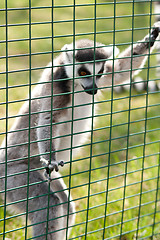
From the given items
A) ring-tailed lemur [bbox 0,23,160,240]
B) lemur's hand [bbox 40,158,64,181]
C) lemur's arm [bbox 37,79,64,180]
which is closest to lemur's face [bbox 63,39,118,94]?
ring-tailed lemur [bbox 0,23,160,240]

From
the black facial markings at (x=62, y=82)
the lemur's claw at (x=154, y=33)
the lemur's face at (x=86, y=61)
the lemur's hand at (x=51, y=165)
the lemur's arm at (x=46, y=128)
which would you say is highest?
the lemur's claw at (x=154, y=33)

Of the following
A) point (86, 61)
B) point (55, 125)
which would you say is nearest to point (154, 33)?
point (86, 61)

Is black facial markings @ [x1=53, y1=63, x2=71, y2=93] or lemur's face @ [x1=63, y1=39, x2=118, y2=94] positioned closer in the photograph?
lemur's face @ [x1=63, y1=39, x2=118, y2=94]

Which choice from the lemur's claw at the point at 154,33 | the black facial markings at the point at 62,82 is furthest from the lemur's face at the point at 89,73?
the lemur's claw at the point at 154,33

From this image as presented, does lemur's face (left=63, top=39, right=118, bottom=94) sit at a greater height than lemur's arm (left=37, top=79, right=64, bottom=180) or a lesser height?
greater

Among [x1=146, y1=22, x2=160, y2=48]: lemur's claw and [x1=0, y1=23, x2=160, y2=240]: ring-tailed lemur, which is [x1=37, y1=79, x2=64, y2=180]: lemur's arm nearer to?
[x1=0, y1=23, x2=160, y2=240]: ring-tailed lemur

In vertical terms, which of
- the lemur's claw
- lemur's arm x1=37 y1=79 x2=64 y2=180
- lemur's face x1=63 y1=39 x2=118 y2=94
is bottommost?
lemur's arm x1=37 y1=79 x2=64 y2=180

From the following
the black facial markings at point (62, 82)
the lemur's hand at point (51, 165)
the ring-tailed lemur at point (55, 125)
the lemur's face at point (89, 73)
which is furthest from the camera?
the black facial markings at point (62, 82)

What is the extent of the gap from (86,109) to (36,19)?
7.88 metres

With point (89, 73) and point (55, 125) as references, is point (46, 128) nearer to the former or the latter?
point (55, 125)

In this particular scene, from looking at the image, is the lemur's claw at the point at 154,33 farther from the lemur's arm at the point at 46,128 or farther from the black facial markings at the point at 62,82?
the lemur's arm at the point at 46,128

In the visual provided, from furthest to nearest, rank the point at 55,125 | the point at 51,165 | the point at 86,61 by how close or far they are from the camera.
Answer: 1. the point at 55,125
2. the point at 86,61
3. the point at 51,165

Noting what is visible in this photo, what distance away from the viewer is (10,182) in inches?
123

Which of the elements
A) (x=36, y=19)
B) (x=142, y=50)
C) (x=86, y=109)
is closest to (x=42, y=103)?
(x=86, y=109)
